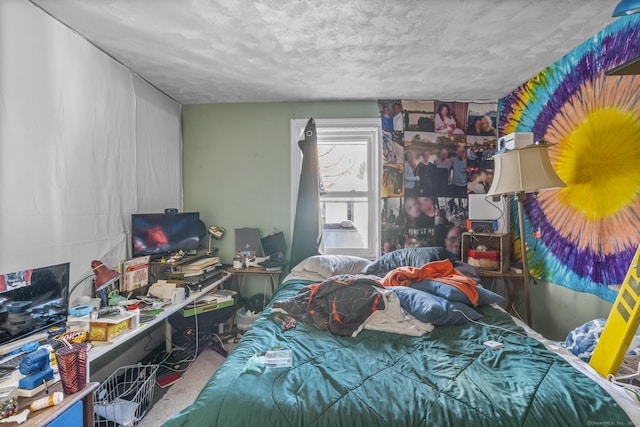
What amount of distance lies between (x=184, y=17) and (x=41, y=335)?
1908mm

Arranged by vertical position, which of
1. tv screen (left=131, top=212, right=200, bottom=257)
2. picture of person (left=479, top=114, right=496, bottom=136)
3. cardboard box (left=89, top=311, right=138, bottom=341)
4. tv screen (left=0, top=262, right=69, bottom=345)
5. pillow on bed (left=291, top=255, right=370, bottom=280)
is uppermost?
picture of person (left=479, top=114, right=496, bottom=136)

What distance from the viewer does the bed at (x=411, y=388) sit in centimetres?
106

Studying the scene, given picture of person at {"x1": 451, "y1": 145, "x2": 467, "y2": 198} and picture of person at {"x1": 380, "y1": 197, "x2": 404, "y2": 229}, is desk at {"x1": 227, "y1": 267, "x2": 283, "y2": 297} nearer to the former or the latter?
picture of person at {"x1": 380, "y1": 197, "x2": 404, "y2": 229}

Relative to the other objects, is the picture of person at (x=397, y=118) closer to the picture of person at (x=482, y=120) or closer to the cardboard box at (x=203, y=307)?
the picture of person at (x=482, y=120)

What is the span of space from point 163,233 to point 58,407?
1.66 meters

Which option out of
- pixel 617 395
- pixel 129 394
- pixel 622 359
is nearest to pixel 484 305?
pixel 622 359

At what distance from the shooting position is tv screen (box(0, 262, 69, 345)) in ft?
4.44

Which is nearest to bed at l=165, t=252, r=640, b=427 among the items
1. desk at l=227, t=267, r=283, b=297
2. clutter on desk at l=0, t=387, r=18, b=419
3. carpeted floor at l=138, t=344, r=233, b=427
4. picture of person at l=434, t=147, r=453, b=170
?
clutter on desk at l=0, t=387, r=18, b=419

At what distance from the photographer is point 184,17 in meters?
1.82

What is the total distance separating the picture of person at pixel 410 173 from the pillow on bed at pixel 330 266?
3.18 ft

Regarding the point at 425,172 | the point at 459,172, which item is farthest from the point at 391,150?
the point at 459,172

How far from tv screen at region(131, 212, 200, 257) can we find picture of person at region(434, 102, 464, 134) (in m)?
2.73

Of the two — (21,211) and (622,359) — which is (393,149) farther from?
(21,211)

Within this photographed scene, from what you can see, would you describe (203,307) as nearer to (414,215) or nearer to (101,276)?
(101,276)
